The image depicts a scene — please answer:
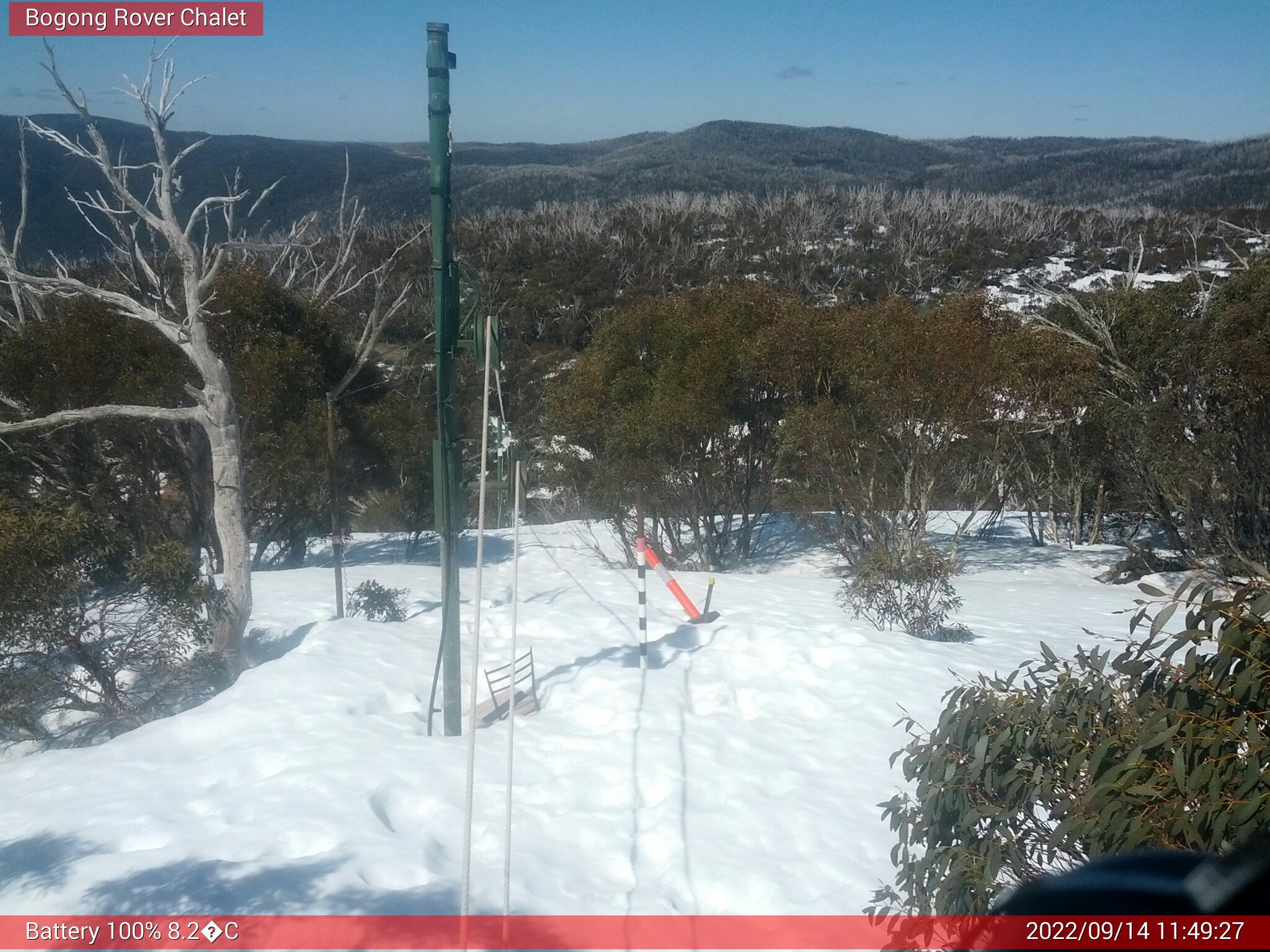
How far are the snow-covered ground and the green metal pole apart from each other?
59 cm

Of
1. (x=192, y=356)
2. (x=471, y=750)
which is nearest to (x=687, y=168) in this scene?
(x=192, y=356)

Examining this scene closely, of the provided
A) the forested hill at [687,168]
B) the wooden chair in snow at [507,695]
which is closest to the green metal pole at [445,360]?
the wooden chair in snow at [507,695]

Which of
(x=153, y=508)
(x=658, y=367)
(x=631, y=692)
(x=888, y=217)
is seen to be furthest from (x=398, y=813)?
(x=888, y=217)

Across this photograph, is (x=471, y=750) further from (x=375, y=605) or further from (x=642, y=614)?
(x=375, y=605)

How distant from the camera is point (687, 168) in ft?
269

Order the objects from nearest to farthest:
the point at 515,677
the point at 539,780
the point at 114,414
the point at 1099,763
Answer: the point at 1099,763 < the point at 539,780 < the point at 515,677 < the point at 114,414

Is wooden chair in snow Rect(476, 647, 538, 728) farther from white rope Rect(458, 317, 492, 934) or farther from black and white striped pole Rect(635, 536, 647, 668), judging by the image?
white rope Rect(458, 317, 492, 934)

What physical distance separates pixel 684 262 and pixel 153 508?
104 ft

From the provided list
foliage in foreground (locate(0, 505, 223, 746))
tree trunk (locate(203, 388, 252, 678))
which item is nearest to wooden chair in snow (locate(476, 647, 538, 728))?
foliage in foreground (locate(0, 505, 223, 746))

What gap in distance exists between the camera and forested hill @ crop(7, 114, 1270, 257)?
139 feet

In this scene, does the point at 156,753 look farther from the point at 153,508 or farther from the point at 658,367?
the point at 153,508

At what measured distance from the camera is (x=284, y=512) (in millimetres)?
17281

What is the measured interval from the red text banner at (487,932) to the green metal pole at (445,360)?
2.53m

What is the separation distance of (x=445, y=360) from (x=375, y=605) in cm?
456
